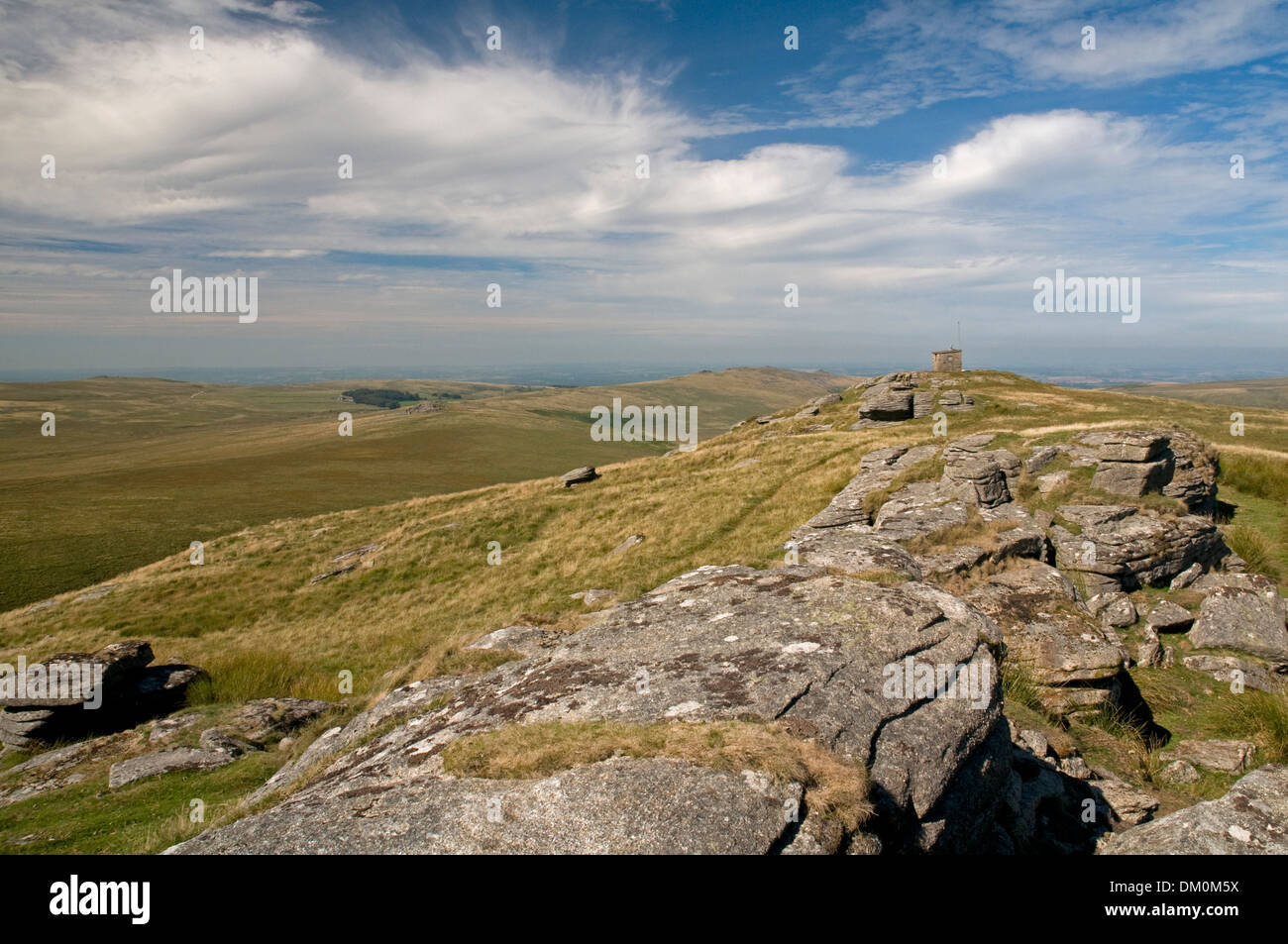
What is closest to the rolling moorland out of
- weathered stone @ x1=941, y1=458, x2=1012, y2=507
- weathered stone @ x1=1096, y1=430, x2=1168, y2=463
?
weathered stone @ x1=941, y1=458, x2=1012, y2=507

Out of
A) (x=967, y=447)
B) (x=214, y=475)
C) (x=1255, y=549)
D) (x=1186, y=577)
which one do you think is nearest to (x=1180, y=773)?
(x=1186, y=577)

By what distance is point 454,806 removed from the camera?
617 centimetres

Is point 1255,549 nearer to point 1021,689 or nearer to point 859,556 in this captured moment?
point 1021,689

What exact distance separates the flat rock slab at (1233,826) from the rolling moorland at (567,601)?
1466 millimetres

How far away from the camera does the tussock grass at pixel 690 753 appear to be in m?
6.26

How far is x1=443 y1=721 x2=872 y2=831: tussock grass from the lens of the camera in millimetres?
6262

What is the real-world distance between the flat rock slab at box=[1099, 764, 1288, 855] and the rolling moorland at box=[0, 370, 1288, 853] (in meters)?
1.47

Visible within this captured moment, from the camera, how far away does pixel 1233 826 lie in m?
7.12

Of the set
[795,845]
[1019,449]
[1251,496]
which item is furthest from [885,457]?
[795,845]

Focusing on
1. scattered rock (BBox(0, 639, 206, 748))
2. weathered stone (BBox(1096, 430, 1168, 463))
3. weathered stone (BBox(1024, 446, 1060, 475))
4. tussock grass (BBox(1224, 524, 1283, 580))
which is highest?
weathered stone (BBox(1096, 430, 1168, 463))

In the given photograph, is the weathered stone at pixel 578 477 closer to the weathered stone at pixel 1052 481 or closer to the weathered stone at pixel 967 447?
the weathered stone at pixel 967 447

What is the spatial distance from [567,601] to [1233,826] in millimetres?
20179

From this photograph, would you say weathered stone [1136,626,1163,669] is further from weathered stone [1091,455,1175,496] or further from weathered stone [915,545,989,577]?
weathered stone [1091,455,1175,496]

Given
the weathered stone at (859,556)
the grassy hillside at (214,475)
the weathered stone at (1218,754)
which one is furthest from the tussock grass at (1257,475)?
the grassy hillside at (214,475)
